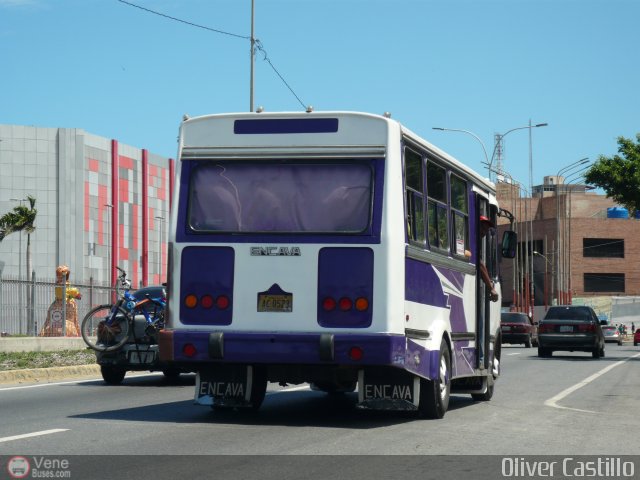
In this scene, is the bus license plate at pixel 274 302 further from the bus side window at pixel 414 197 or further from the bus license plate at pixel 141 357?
the bus license plate at pixel 141 357

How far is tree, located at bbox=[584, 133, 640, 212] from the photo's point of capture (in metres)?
37.8

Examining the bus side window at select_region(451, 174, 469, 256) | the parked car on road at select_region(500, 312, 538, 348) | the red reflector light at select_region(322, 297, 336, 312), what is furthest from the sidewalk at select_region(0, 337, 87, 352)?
the parked car on road at select_region(500, 312, 538, 348)

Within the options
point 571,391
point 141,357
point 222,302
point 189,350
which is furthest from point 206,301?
point 571,391

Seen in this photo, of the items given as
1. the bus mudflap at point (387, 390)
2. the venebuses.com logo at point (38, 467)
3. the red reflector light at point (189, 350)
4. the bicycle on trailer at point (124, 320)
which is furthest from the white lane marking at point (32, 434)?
the bicycle on trailer at point (124, 320)

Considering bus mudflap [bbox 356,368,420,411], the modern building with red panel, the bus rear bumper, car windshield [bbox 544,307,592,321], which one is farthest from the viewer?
the modern building with red panel

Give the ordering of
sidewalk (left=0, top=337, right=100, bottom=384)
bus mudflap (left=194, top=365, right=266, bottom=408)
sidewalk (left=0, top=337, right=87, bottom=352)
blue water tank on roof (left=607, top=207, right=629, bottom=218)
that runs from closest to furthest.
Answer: bus mudflap (left=194, top=365, right=266, bottom=408) → sidewalk (left=0, top=337, right=100, bottom=384) → sidewalk (left=0, top=337, right=87, bottom=352) → blue water tank on roof (left=607, top=207, right=629, bottom=218)

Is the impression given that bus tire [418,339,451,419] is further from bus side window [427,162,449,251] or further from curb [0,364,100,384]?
curb [0,364,100,384]

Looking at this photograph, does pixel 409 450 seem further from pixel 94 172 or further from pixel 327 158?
pixel 94 172

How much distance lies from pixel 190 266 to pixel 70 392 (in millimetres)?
5917

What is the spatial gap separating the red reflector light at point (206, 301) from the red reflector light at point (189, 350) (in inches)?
17.4

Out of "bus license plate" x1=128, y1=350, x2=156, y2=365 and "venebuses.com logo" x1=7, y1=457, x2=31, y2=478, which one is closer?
"venebuses.com logo" x1=7, y1=457, x2=31, y2=478

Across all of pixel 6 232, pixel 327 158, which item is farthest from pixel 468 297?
pixel 6 232

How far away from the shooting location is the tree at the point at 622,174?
37.8 metres

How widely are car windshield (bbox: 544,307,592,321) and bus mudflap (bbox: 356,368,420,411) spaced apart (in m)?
26.8
